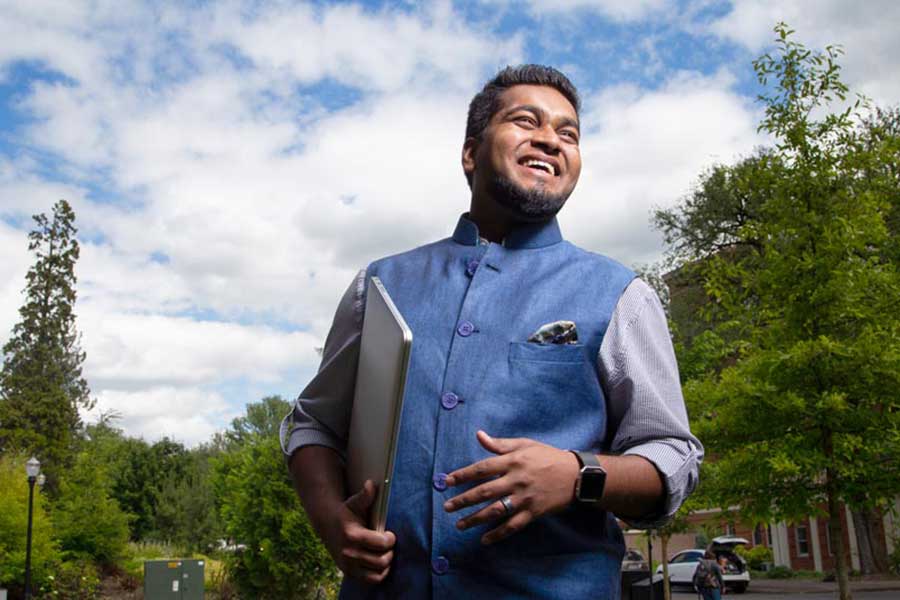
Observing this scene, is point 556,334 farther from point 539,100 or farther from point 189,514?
point 189,514

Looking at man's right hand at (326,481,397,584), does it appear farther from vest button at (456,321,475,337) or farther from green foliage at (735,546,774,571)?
green foliage at (735,546,774,571)

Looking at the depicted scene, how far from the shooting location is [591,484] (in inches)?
62.3

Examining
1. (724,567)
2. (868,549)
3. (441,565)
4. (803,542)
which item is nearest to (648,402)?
(441,565)

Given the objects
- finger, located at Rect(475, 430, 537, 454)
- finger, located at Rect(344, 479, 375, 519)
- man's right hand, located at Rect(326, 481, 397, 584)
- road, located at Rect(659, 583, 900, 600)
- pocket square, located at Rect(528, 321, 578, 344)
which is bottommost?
road, located at Rect(659, 583, 900, 600)

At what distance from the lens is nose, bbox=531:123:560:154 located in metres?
2.09

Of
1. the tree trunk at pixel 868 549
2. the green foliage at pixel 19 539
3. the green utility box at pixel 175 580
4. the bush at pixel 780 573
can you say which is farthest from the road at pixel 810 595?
the green foliage at pixel 19 539

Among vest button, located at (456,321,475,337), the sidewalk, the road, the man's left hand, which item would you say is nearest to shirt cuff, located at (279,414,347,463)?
vest button, located at (456,321,475,337)

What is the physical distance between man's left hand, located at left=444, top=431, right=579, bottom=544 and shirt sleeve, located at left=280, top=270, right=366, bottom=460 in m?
0.52

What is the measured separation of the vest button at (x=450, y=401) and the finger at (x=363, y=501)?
0.20 meters

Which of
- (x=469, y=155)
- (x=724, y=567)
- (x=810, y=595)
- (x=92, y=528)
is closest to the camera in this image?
(x=469, y=155)

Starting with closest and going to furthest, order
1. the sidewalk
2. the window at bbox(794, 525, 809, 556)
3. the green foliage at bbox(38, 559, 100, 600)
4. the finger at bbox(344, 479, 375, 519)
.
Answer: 1. the finger at bbox(344, 479, 375, 519)
2. the green foliage at bbox(38, 559, 100, 600)
3. the sidewalk
4. the window at bbox(794, 525, 809, 556)

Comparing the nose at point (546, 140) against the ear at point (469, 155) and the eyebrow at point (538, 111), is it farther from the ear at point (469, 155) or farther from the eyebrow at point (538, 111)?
the ear at point (469, 155)

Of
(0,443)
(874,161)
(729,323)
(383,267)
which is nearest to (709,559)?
(729,323)

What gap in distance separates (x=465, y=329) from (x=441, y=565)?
1.50 feet
